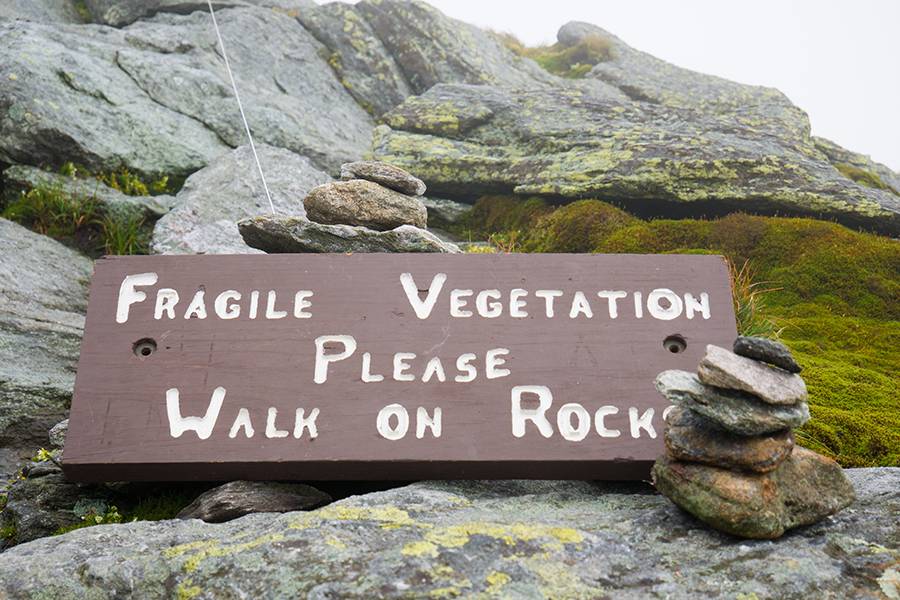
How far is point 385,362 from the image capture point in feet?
15.7

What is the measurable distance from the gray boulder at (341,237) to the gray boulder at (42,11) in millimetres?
10510

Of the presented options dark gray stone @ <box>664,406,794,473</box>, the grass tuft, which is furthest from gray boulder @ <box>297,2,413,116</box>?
dark gray stone @ <box>664,406,794,473</box>

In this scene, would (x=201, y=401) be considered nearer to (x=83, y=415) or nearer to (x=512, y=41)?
(x=83, y=415)

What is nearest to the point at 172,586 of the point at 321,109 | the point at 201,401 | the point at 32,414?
the point at 201,401

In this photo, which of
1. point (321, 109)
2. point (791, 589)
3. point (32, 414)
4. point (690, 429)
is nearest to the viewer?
point (791, 589)

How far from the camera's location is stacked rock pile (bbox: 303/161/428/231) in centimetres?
639

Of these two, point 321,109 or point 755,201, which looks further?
point 321,109

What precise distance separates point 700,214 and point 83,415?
8248 millimetres

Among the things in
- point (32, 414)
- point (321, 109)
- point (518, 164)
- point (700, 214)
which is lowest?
point (32, 414)

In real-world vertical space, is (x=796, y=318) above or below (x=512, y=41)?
below

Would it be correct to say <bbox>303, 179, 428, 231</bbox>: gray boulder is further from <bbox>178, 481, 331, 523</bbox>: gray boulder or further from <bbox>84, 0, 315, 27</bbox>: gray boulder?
<bbox>84, 0, 315, 27</bbox>: gray boulder

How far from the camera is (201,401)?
4.67 m

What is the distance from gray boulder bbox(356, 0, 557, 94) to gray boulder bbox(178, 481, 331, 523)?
40.9ft

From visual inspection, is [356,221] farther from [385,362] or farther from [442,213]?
[442,213]
